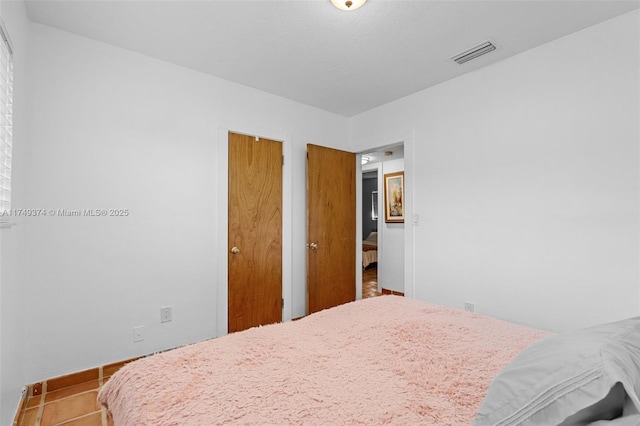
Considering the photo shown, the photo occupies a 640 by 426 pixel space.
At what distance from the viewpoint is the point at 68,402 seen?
202 cm

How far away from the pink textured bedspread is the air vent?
206 cm

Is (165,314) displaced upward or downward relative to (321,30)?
downward

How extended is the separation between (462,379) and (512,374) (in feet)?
1.50

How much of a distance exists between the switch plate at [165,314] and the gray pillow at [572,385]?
2.56m

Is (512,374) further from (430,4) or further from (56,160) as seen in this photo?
(56,160)

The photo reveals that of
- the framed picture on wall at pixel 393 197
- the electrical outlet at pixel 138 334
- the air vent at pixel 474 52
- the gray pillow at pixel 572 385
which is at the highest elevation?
the air vent at pixel 474 52

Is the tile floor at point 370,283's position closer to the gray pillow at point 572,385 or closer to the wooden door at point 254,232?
the wooden door at point 254,232

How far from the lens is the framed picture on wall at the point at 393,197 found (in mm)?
4950

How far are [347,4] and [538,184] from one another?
6.33ft

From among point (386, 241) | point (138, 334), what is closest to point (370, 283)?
point (386, 241)

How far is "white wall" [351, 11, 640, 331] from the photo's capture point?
2.05 metres

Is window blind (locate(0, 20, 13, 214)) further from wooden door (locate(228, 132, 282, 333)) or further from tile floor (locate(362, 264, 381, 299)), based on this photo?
tile floor (locate(362, 264, 381, 299))

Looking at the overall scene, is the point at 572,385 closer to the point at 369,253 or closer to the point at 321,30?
the point at 321,30

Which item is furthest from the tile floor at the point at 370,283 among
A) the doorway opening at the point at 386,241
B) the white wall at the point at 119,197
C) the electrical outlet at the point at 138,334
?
the electrical outlet at the point at 138,334
